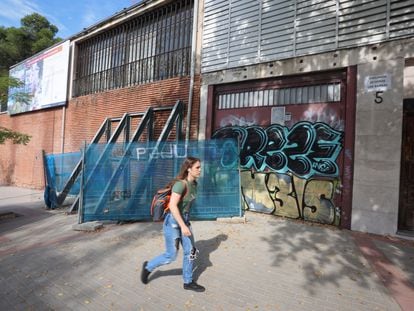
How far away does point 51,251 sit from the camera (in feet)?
19.0

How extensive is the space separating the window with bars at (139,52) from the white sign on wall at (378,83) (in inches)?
212

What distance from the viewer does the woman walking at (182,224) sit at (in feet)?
12.1

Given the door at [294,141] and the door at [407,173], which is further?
the door at [294,141]

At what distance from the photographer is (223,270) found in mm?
4566

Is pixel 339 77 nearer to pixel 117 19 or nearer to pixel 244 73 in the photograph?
pixel 244 73

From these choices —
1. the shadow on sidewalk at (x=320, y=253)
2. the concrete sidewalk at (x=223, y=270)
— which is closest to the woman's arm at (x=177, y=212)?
the concrete sidewalk at (x=223, y=270)

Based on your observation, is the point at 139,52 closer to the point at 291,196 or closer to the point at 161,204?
the point at 291,196

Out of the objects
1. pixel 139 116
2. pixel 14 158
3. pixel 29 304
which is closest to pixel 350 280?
pixel 29 304

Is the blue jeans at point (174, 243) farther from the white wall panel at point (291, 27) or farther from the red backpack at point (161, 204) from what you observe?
the white wall panel at point (291, 27)

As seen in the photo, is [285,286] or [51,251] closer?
[285,286]

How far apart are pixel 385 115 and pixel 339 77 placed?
1.34 m

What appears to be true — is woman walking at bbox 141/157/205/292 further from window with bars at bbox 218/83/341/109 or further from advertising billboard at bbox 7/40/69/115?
advertising billboard at bbox 7/40/69/115

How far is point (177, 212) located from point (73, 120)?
12.3 meters

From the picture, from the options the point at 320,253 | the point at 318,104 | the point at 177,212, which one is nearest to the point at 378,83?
the point at 318,104
